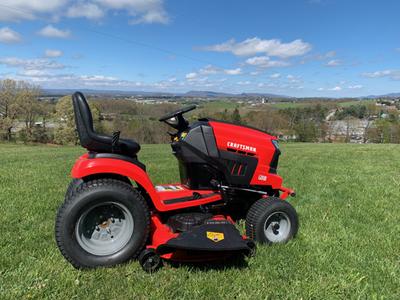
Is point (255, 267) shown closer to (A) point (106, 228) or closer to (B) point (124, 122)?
(A) point (106, 228)

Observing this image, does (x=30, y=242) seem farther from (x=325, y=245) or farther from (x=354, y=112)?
(x=354, y=112)

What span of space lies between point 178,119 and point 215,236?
1.53 metres

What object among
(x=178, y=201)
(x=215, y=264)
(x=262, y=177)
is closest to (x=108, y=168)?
(x=178, y=201)

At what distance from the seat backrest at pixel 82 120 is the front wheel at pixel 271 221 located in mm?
2044

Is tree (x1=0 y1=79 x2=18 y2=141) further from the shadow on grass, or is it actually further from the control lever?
the shadow on grass

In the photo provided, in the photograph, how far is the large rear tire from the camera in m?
3.44

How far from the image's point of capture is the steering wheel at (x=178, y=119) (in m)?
4.36

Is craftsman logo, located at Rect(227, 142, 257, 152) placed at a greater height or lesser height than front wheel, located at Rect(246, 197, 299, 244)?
greater

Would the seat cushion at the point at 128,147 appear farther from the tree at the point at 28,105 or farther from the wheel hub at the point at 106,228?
the tree at the point at 28,105

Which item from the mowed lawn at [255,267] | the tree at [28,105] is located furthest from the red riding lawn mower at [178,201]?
the tree at [28,105]

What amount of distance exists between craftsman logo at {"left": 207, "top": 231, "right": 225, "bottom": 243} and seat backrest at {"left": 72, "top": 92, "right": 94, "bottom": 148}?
155 cm

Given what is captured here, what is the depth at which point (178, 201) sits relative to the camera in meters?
4.22

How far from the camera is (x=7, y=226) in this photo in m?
4.68

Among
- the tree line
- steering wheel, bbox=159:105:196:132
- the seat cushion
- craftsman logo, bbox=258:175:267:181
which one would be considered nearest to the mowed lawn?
craftsman logo, bbox=258:175:267:181
